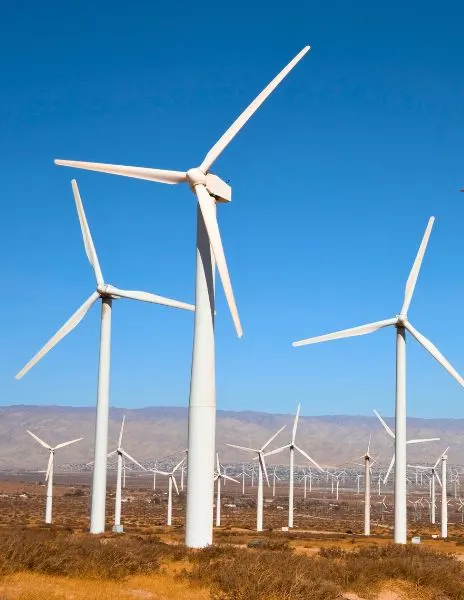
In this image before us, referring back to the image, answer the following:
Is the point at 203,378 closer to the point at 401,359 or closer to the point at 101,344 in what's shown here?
the point at 101,344

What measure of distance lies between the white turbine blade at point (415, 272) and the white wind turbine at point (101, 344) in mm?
15171

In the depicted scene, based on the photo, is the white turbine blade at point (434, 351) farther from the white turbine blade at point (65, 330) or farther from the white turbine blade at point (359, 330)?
the white turbine blade at point (65, 330)

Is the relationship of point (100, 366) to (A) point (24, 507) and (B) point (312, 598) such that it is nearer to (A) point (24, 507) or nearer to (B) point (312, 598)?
(B) point (312, 598)

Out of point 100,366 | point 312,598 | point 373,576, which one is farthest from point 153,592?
point 100,366

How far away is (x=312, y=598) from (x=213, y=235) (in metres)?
14.6

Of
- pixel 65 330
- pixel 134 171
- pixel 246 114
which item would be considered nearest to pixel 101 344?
pixel 65 330

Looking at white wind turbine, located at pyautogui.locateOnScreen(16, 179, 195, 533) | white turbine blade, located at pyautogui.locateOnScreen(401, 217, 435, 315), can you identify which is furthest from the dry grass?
white turbine blade, located at pyautogui.locateOnScreen(401, 217, 435, 315)

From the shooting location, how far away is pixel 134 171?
123ft

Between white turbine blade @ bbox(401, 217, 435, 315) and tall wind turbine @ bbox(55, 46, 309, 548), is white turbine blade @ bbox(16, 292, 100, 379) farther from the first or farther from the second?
white turbine blade @ bbox(401, 217, 435, 315)

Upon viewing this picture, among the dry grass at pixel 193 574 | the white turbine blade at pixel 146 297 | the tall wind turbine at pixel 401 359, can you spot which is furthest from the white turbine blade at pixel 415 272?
the dry grass at pixel 193 574

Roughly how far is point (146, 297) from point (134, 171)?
34.3 feet

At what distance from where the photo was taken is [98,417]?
43.8 metres

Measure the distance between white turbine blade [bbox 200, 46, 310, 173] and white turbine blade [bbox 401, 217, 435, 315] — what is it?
1820 centimetres

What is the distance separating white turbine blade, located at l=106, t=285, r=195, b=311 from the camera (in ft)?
147
